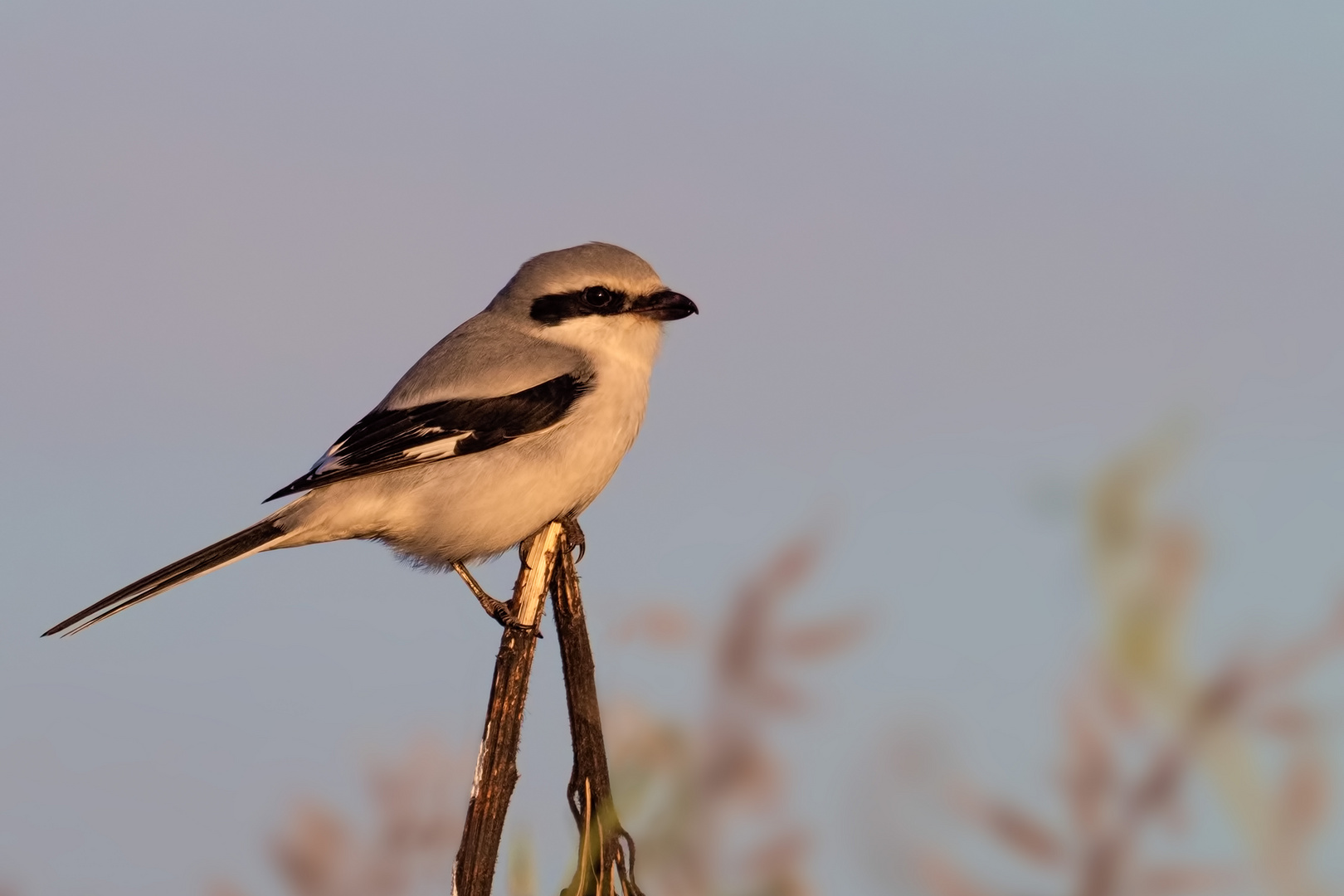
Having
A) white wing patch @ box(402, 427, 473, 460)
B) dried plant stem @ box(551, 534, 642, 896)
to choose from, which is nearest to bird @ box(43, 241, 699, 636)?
white wing patch @ box(402, 427, 473, 460)

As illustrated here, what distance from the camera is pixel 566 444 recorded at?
12.8 ft

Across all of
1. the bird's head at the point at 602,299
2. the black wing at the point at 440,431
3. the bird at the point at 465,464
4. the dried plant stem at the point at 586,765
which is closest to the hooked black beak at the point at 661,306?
the bird's head at the point at 602,299

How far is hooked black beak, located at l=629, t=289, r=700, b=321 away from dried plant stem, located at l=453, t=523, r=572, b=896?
1361mm

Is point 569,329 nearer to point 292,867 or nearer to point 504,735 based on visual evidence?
point 504,735

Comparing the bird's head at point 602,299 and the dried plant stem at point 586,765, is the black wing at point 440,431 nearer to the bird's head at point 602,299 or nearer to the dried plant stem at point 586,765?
the bird's head at point 602,299

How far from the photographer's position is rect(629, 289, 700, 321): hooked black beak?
433 cm

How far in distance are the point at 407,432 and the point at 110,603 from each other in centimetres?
95

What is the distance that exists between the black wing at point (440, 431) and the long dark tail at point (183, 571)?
178mm

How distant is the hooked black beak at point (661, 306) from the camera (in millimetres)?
4328

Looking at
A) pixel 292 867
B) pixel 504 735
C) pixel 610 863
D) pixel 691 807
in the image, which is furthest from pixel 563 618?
pixel 691 807

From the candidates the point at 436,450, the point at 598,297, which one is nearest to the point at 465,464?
the point at 436,450

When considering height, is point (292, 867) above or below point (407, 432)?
below

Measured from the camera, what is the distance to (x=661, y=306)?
4328 millimetres

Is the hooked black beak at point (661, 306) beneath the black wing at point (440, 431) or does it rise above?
above
